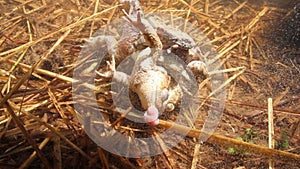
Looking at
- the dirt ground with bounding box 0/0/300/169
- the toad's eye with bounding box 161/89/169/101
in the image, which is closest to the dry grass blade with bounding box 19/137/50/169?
the dirt ground with bounding box 0/0/300/169

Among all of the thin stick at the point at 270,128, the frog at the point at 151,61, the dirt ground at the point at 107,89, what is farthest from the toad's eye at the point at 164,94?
the thin stick at the point at 270,128

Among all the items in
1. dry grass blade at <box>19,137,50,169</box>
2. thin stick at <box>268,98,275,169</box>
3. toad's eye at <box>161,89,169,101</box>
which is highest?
thin stick at <box>268,98,275,169</box>

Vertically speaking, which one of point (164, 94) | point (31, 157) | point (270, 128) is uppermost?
point (270, 128)

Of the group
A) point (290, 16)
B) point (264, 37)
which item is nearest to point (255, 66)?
point (264, 37)

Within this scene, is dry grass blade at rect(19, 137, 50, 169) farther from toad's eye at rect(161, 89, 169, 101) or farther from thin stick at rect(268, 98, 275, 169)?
thin stick at rect(268, 98, 275, 169)

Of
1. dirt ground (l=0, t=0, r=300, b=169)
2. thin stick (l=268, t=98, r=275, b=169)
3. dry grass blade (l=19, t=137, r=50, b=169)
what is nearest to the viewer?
dry grass blade (l=19, t=137, r=50, b=169)

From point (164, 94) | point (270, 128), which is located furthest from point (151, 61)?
point (270, 128)

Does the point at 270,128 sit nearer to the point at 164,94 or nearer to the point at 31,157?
the point at 164,94

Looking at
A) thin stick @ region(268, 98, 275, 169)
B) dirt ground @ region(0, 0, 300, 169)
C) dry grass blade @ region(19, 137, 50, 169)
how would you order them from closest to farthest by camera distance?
dry grass blade @ region(19, 137, 50, 169) < dirt ground @ region(0, 0, 300, 169) < thin stick @ region(268, 98, 275, 169)

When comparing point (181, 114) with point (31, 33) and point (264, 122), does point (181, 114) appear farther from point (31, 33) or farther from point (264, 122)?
point (31, 33)
